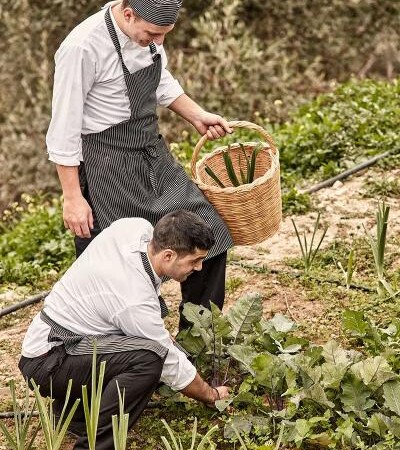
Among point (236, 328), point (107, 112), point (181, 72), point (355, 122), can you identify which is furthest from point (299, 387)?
point (181, 72)

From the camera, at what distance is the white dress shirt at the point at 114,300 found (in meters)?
3.26

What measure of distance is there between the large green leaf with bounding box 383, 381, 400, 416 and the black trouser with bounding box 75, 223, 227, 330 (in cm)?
83

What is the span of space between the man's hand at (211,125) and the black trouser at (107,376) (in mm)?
1167

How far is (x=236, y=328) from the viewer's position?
3854 mm

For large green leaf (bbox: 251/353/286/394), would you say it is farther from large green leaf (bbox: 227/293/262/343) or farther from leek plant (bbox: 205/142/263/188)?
leek plant (bbox: 205/142/263/188)

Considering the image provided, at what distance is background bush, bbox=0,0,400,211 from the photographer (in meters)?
8.64

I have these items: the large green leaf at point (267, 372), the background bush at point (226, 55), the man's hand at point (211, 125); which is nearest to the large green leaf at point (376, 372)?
the large green leaf at point (267, 372)

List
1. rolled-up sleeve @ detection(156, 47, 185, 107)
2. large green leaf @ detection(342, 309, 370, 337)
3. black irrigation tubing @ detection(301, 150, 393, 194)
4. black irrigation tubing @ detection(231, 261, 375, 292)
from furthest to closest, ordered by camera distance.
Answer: black irrigation tubing @ detection(301, 150, 393, 194)
black irrigation tubing @ detection(231, 261, 375, 292)
rolled-up sleeve @ detection(156, 47, 185, 107)
large green leaf @ detection(342, 309, 370, 337)

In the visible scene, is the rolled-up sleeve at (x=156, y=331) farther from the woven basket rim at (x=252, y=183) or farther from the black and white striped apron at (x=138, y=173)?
the woven basket rim at (x=252, y=183)

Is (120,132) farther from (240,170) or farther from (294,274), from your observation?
(294,274)

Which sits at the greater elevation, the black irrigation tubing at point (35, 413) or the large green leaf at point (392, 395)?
the large green leaf at point (392, 395)

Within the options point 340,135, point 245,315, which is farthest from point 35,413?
point 340,135

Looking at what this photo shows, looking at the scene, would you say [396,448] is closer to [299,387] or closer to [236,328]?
[299,387]

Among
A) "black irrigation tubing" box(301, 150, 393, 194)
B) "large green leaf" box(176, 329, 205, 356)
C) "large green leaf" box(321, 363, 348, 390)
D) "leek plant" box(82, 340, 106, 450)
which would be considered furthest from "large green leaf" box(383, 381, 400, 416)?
"black irrigation tubing" box(301, 150, 393, 194)
